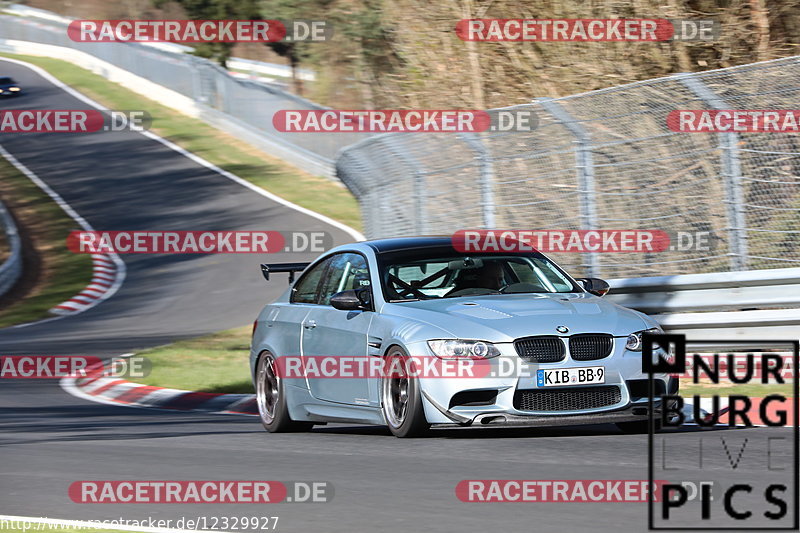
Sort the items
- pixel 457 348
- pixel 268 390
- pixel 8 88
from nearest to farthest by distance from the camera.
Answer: pixel 457 348 < pixel 268 390 < pixel 8 88

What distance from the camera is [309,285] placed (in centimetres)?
1146

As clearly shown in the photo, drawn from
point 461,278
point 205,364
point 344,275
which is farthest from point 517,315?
point 205,364

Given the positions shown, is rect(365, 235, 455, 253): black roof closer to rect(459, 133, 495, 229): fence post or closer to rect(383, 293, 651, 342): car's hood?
rect(383, 293, 651, 342): car's hood

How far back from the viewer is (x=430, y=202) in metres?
18.5

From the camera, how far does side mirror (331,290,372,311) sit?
1010cm

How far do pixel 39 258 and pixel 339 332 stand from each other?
25.1m

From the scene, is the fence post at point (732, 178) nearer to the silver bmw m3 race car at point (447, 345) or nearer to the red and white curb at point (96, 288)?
the silver bmw m3 race car at point (447, 345)

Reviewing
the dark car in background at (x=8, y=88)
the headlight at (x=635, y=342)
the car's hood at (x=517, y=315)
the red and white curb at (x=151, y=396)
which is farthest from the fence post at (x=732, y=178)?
the dark car in background at (x=8, y=88)

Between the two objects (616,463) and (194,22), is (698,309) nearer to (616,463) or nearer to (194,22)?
(616,463)

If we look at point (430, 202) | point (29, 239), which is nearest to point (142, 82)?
point (29, 239)

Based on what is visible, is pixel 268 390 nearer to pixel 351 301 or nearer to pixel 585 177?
pixel 351 301

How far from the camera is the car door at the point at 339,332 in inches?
400

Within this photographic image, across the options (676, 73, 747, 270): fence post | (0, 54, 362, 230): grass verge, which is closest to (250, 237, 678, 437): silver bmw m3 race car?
(676, 73, 747, 270): fence post

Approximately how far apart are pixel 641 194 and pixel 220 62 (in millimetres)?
45166
